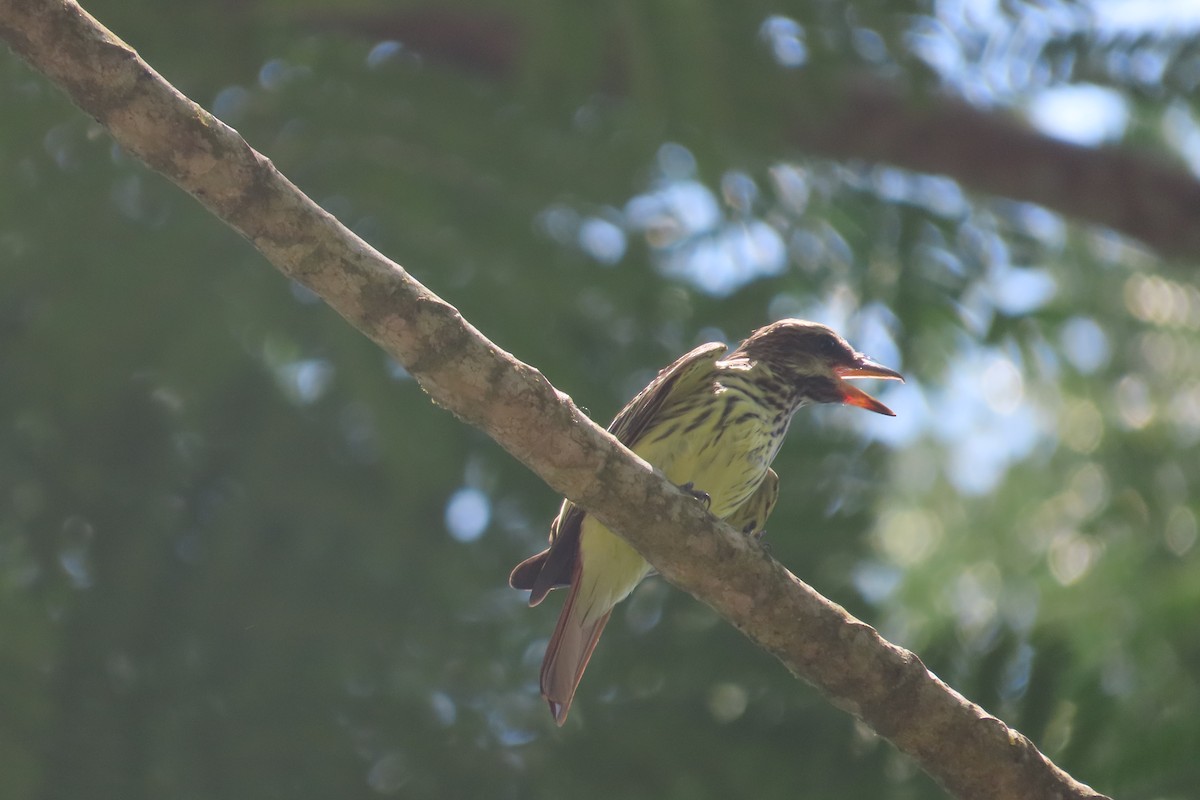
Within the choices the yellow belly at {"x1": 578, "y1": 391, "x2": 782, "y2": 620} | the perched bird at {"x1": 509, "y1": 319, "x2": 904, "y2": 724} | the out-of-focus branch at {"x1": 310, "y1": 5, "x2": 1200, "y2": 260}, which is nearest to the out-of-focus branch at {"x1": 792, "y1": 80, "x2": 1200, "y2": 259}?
the out-of-focus branch at {"x1": 310, "y1": 5, "x2": 1200, "y2": 260}

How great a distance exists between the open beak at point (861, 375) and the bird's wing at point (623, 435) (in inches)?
20.0

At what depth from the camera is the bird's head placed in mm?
4719

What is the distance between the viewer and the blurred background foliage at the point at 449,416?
588cm

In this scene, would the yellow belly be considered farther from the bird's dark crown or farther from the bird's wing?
the bird's dark crown

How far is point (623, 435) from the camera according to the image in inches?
174

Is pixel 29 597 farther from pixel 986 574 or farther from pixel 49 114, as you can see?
pixel 986 574

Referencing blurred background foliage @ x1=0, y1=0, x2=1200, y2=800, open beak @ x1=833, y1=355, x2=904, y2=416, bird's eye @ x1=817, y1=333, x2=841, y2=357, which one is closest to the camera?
open beak @ x1=833, y1=355, x2=904, y2=416

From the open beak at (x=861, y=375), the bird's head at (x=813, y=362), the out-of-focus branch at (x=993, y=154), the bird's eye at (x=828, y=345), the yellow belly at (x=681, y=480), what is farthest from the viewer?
the out-of-focus branch at (x=993, y=154)

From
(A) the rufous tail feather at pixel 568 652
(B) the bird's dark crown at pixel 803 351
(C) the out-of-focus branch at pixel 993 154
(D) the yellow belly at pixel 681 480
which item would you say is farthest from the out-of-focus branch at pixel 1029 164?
(A) the rufous tail feather at pixel 568 652

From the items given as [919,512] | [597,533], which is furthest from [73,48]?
[919,512]

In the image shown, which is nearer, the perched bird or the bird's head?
the perched bird

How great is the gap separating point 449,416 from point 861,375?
300cm

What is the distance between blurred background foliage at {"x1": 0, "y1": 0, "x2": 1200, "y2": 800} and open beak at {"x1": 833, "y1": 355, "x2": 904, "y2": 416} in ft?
3.88

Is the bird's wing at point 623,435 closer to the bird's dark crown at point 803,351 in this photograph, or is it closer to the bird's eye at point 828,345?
the bird's dark crown at point 803,351
